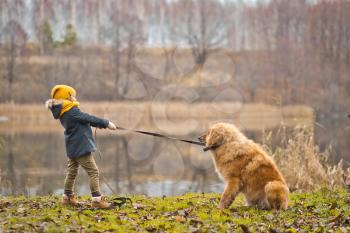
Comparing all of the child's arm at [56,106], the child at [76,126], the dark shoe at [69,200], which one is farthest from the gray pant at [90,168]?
the child's arm at [56,106]

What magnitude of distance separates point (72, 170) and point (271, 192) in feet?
10.5

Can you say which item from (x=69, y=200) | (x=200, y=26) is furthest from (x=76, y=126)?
(x=200, y=26)

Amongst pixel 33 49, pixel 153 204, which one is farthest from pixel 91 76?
pixel 153 204

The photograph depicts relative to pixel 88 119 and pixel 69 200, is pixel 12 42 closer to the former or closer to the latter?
pixel 69 200

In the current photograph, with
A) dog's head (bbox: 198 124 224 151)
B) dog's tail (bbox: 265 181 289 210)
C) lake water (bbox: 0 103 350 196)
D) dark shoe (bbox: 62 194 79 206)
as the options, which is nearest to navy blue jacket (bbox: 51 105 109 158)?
dark shoe (bbox: 62 194 79 206)

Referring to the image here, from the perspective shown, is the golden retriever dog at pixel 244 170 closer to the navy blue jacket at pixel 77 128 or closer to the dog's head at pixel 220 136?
the dog's head at pixel 220 136

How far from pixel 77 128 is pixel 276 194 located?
Answer: 3.30 metres

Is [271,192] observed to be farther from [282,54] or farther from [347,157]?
[282,54]

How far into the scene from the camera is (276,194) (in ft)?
26.1

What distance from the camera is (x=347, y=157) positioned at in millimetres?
18188

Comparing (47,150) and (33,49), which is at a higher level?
(33,49)

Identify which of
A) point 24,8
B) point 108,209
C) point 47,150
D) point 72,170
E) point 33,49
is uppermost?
point 24,8

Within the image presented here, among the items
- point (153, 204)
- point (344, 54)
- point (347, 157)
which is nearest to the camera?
point (153, 204)

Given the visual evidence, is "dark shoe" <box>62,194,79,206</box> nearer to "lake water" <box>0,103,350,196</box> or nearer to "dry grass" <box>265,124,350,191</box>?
"lake water" <box>0,103,350,196</box>
